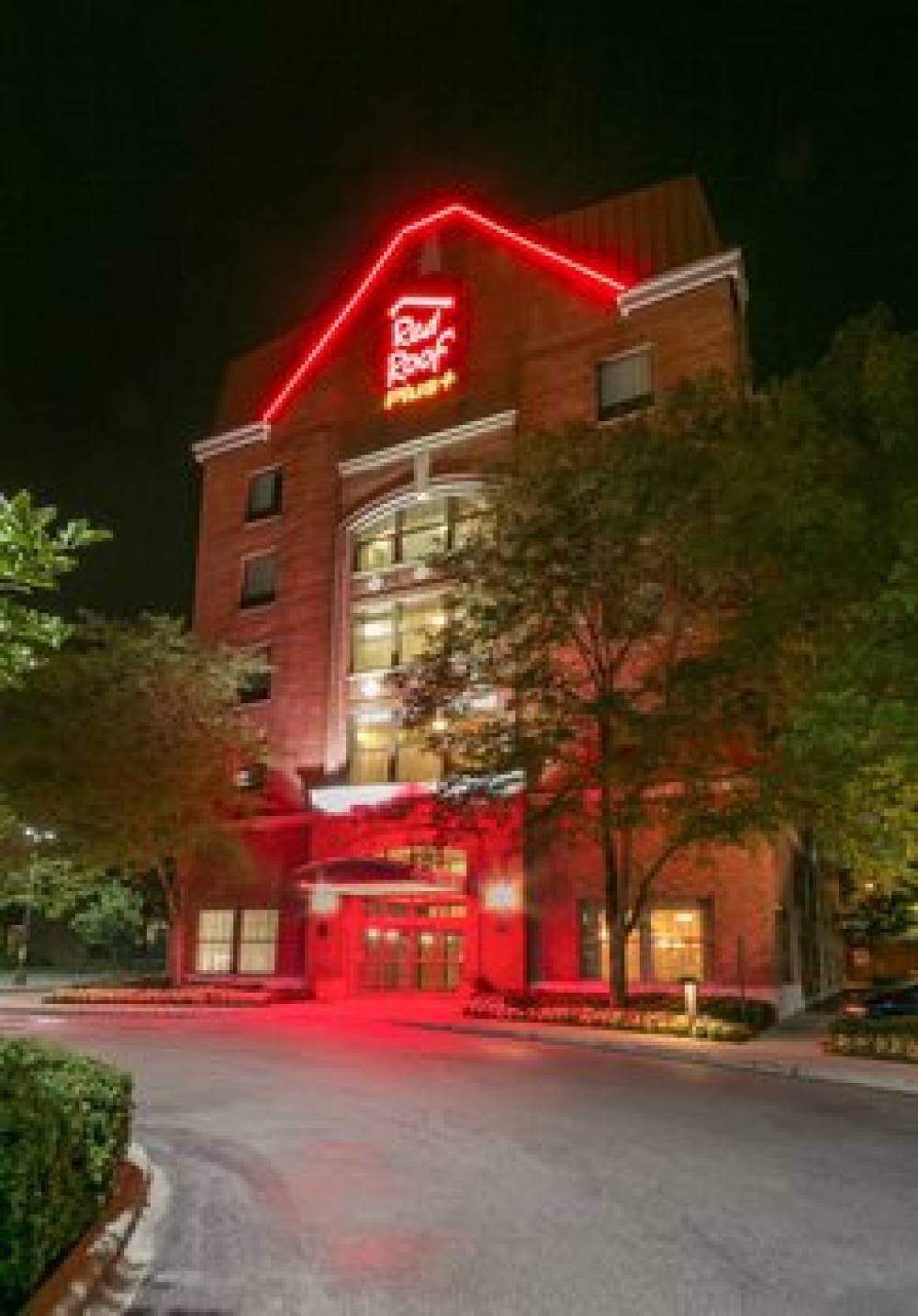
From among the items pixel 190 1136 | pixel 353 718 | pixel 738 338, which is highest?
pixel 738 338

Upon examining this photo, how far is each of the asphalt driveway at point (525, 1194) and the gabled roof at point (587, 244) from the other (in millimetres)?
26725

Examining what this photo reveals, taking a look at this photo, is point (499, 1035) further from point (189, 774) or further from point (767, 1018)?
point (189, 774)

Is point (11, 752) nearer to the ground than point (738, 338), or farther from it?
nearer to the ground

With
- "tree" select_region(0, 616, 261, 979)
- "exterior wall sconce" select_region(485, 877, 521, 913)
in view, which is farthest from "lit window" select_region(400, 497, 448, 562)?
"exterior wall sconce" select_region(485, 877, 521, 913)

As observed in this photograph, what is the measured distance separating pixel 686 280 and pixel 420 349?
32.6 feet

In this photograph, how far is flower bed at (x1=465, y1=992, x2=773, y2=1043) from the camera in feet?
72.2

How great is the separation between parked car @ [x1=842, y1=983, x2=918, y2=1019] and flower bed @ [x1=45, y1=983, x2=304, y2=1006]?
1606 centimetres

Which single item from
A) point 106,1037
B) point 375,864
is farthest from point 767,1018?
point 106,1037

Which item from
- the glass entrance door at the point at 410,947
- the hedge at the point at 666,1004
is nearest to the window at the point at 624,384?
the glass entrance door at the point at 410,947

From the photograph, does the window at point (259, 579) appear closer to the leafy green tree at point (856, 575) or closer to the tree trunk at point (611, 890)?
the tree trunk at point (611, 890)

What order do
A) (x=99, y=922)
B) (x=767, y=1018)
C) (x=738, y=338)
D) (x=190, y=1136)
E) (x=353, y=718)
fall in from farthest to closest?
1. (x=99, y=922)
2. (x=353, y=718)
3. (x=738, y=338)
4. (x=767, y=1018)
5. (x=190, y=1136)

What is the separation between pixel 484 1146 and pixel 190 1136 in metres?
3.22

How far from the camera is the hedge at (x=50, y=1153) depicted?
5.35 meters

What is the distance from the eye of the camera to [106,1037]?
71.4ft
